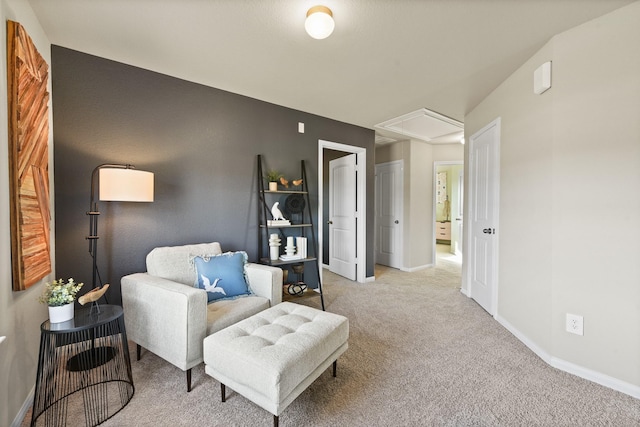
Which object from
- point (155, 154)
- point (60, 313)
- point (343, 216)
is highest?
point (155, 154)

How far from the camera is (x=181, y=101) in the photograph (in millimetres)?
2676

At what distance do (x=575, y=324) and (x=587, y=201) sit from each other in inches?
33.6

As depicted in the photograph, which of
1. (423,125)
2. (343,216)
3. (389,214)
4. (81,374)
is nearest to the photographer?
(81,374)

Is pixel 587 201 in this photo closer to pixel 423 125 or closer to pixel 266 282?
pixel 266 282

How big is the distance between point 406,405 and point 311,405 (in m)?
0.54

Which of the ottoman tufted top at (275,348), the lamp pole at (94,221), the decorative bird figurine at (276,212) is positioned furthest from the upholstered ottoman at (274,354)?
the decorative bird figurine at (276,212)

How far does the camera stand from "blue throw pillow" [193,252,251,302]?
2.13m

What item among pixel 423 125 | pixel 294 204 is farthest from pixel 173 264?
pixel 423 125

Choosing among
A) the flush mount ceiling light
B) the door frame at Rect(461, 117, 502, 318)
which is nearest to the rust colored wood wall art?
the flush mount ceiling light

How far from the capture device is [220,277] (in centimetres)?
218

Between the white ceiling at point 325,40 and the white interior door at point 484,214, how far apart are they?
632 millimetres

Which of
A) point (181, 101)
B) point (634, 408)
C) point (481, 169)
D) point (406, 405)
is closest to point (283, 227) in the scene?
point (181, 101)

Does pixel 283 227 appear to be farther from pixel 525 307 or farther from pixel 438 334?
pixel 525 307

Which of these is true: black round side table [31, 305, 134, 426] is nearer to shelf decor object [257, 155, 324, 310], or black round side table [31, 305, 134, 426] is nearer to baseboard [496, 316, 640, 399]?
shelf decor object [257, 155, 324, 310]
